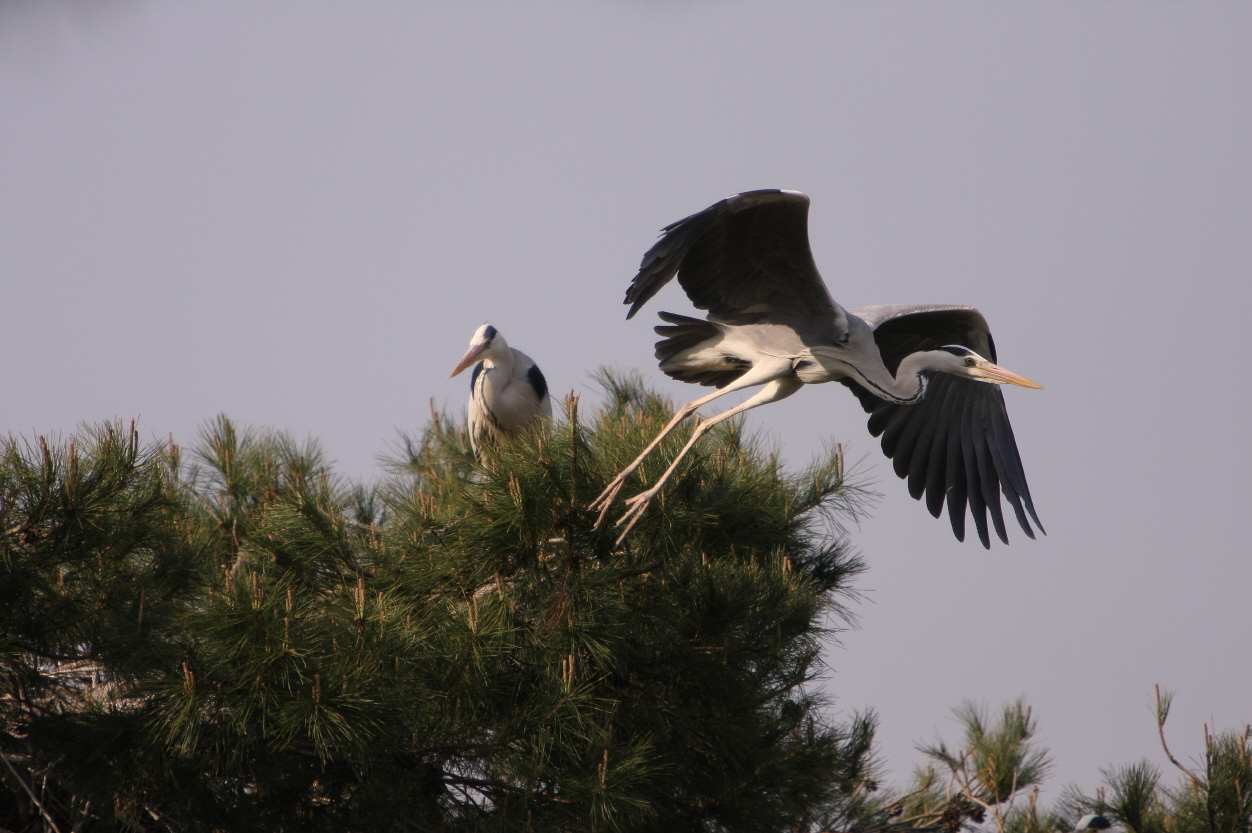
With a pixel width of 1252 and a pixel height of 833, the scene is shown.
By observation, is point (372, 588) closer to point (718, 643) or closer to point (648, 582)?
point (648, 582)

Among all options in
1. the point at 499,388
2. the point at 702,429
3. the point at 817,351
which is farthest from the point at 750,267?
the point at 499,388

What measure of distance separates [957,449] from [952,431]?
0.09 meters

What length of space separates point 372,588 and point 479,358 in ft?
8.03

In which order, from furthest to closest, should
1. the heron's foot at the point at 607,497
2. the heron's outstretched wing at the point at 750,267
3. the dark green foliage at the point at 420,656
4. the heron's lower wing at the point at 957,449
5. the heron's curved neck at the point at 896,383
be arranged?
the heron's lower wing at the point at 957,449
the heron's curved neck at the point at 896,383
the heron's outstretched wing at the point at 750,267
the heron's foot at the point at 607,497
the dark green foliage at the point at 420,656

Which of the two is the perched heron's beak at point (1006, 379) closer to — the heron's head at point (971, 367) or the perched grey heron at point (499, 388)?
the heron's head at point (971, 367)

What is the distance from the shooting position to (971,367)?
4117 millimetres

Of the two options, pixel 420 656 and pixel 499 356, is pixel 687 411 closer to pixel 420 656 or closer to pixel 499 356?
pixel 420 656

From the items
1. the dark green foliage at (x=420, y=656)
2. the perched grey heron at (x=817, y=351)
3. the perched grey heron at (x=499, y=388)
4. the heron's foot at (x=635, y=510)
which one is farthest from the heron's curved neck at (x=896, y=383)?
the perched grey heron at (x=499, y=388)

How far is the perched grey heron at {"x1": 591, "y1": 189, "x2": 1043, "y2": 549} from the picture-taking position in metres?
3.43

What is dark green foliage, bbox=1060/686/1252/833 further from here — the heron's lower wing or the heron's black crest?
the heron's black crest

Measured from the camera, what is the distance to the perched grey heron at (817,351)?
343 cm

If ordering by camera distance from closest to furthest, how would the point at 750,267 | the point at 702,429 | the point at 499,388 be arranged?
the point at 702,429 → the point at 750,267 → the point at 499,388

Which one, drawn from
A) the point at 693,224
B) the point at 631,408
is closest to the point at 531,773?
the point at 693,224

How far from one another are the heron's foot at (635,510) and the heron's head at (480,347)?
2.54 metres
